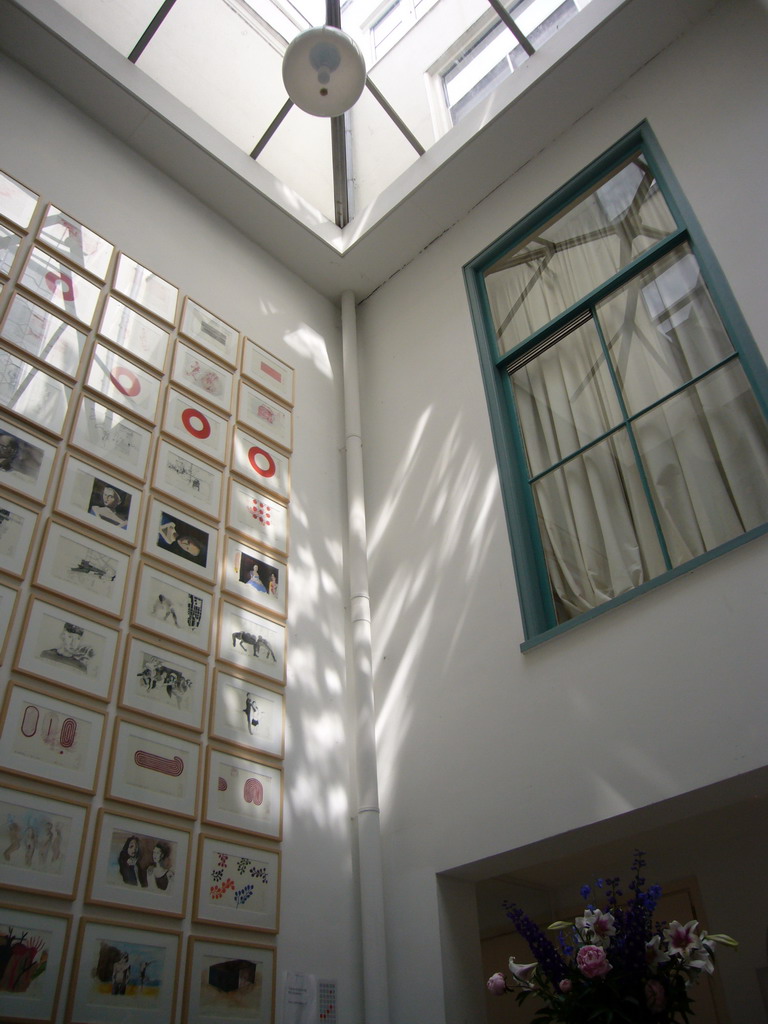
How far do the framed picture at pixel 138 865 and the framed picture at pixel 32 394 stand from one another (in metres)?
2.10

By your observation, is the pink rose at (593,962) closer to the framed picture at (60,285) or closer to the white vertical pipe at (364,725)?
the white vertical pipe at (364,725)

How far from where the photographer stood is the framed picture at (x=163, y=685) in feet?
14.1

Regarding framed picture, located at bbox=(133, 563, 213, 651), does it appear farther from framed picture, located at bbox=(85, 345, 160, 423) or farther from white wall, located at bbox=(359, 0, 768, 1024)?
white wall, located at bbox=(359, 0, 768, 1024)

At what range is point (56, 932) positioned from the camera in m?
3.51

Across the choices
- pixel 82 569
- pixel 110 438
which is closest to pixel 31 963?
pixel 82 569

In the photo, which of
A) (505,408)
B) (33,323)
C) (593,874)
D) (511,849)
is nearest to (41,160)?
(33,323)

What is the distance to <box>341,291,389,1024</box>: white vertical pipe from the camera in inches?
173

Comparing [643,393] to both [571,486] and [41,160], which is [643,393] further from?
[41,160]

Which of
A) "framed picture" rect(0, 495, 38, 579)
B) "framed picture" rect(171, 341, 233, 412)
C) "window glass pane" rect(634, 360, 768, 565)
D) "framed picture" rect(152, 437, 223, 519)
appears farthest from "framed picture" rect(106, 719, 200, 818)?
"window glass pane" rect(634, 360, 768, 565)

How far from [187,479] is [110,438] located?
53 cm

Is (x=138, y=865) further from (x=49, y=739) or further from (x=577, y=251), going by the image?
(x=577, y=251)

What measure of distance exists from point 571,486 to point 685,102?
269 centimetres

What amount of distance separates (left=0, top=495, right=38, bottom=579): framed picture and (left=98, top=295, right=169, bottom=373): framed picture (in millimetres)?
1458

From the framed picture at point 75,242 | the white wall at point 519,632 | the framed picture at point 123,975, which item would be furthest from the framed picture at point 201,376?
the framed picture at point 123,975
